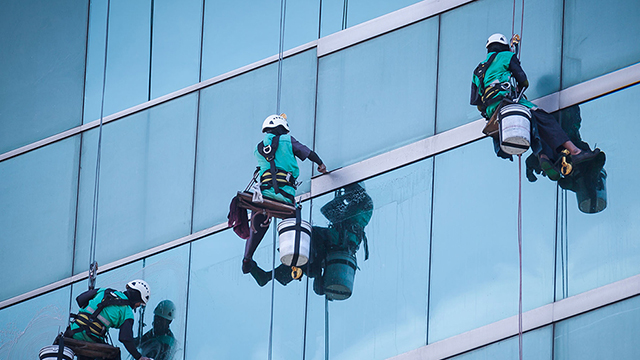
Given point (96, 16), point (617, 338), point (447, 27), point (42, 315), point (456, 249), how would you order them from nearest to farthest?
1. point (617, 338)
2. point (456, 249)
3. point (447, 27)
4. point (42, 315)
5. point (96, 16)

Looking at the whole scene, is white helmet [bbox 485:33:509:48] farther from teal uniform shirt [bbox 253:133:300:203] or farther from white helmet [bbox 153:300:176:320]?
white helmet [bbox 153:300:176:320]

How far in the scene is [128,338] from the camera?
1478 centimetres

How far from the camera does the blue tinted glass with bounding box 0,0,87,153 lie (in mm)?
18312

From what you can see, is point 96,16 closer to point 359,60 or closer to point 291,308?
point 359,60

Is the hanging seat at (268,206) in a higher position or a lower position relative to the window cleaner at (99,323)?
higher

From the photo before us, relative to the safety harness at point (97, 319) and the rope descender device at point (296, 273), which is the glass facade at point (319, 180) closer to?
the rope descender device at point (296, 273)

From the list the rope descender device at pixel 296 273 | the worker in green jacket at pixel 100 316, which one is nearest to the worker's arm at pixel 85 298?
the worker in green jacket at pixel 100 316

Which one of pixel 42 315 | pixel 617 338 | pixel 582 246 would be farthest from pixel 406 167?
pixel 42 315

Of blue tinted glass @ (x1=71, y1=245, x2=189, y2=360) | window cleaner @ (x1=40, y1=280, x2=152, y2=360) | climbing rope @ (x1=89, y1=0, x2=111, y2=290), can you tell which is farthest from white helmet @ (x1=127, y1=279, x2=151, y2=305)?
climbing rope @ (x1=89, y1=0, x2=111, y2=290)

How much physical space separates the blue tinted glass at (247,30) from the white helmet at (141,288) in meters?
3.25

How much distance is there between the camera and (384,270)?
47.9 ft

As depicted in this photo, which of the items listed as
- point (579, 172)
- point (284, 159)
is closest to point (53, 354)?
point (284, 159)

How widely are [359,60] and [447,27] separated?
49.8 inches

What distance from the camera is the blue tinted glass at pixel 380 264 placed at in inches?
562
